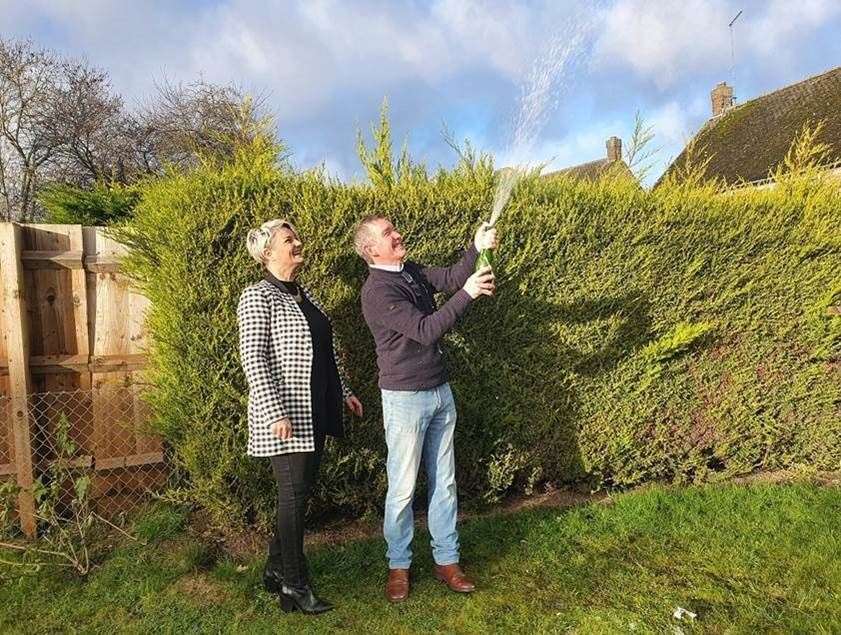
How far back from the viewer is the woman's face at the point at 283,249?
129 inches

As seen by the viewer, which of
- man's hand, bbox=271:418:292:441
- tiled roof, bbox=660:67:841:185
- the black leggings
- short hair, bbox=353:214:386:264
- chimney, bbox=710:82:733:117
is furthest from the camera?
chimney, bbox=710:82:733:117

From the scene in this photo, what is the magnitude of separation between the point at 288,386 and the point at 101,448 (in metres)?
2.16

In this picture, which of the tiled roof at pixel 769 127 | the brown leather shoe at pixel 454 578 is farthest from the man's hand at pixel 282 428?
the tiled roof at pixel 769 127

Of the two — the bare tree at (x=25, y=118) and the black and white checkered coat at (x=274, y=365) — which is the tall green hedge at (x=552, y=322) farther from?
the bare tree at (x=25, y=118)

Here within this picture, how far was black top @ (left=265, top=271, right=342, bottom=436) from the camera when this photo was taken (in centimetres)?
323

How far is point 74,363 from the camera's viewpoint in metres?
4.35

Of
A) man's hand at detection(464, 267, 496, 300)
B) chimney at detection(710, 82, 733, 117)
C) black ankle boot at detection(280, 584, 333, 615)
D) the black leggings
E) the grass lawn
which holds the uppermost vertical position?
chimney at detection(710, 82, 733, 117)

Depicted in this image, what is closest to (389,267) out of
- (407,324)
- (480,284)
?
(407,324)

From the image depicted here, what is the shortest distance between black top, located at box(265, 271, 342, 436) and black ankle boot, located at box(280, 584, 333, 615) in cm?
84

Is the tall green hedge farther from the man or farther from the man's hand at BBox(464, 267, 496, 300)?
the man's hand at BBox(464, 267, 496, 300)

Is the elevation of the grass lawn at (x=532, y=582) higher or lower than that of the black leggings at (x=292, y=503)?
lower

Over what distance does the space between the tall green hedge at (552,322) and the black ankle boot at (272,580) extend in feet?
2.26

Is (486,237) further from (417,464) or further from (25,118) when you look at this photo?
(25,118)

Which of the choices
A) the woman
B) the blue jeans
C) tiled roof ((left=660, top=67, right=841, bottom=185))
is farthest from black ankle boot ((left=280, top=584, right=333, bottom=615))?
tiled roof ((left=660, top=67, right=841, bottom=185))
